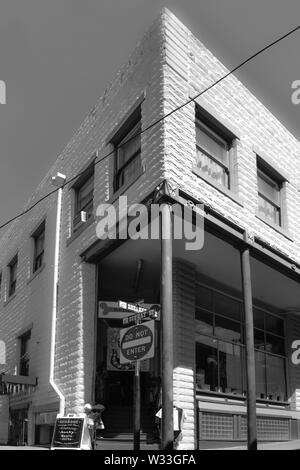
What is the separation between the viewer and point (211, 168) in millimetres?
11375

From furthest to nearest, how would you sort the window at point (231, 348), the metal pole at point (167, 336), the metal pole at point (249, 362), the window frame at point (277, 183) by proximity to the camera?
the window frame at point (277, 183)
the window at point (231, 348)
the metal pole at point (249, 362)
the metal pole at point (167, 336)

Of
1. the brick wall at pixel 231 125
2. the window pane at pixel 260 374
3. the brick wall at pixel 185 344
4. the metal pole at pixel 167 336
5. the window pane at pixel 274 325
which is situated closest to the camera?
the metal pole at pixel 167 336

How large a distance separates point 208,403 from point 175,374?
112cm

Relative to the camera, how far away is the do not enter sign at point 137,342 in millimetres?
7508

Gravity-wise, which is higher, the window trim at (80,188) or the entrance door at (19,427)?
the window trim at (80,188)

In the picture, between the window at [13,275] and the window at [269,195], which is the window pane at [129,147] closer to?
the window at [269,195]

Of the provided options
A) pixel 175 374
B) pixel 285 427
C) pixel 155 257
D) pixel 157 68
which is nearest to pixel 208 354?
pixel 175 374

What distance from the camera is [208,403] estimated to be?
11.2 m

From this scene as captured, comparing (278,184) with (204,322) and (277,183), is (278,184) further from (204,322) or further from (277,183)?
(204,322)

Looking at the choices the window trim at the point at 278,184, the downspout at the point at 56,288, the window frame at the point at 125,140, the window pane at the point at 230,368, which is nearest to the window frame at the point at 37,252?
the downspout at the point at 56,288

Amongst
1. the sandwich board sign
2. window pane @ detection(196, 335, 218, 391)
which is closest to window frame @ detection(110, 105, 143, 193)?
window pane @ detection(196, 335, 218, 391)

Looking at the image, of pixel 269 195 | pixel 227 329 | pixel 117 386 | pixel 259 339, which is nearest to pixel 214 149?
pixel 269 195
